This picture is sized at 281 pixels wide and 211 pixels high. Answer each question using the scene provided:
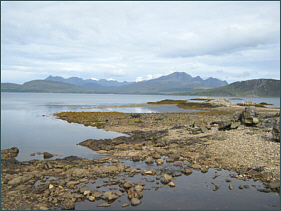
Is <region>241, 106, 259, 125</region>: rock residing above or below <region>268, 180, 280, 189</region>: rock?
above

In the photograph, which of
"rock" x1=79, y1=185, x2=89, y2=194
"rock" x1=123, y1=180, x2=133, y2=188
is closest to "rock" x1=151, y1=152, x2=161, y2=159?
"rock" x1=123, y1=180, x2=133, y2=188

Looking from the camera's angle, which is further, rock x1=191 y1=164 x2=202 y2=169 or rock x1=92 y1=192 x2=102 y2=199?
rock x1=191 y1=164 x2=202 y2=169

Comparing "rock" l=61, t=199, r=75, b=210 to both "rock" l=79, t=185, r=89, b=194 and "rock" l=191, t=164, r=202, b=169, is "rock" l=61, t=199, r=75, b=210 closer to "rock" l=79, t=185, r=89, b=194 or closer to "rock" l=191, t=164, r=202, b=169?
"rock" l=79, t=185, r=89, b=194

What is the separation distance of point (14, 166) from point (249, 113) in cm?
2926

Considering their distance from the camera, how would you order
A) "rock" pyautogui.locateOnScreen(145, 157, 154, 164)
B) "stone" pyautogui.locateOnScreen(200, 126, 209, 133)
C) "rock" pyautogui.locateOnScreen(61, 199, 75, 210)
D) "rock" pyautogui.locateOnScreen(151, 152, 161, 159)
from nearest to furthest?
1. "rock" pyautogui.locateOnScreen(61, 199, 75, 210)
2. "rock" pyautogui.locateOnScreen(145, 157, 154, 164)
3. "rock" pyautogui.locateOnScreen(151, 152, 161, 159)
4. "stone" pyautogui.locateOnScreen(200, 126, 209, 133)

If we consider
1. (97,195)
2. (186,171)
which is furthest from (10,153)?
(186,171)

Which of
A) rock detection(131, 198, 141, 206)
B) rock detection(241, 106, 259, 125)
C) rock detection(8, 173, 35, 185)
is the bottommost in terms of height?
rock detection(131, 198, 141, 206)

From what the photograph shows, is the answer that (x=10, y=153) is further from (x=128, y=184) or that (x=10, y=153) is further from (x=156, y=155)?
(x=156, y=155)

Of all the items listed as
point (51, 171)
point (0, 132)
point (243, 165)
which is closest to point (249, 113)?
point (243, 165)

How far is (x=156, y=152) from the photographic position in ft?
67.9

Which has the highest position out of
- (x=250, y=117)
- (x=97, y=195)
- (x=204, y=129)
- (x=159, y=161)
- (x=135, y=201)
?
(x=250, y=117)

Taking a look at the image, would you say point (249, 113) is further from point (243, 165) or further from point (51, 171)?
point (51, 171)

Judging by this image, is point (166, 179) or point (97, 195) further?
point (166, 179)

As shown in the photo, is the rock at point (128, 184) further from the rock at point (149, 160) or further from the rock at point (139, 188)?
the rock at point (149, 160)
